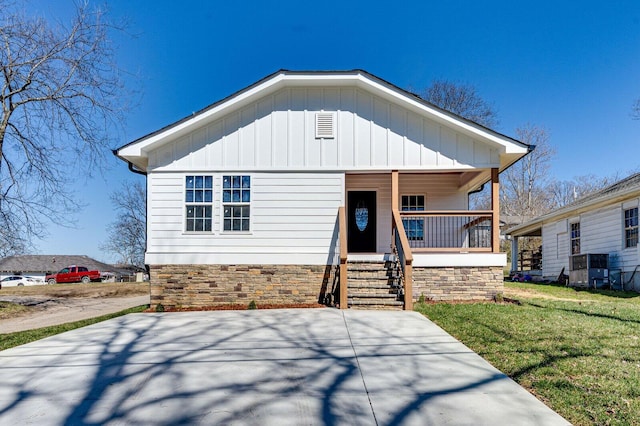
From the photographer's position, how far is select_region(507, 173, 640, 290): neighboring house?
12609 millimetres

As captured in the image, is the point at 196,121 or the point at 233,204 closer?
the point at 196,121

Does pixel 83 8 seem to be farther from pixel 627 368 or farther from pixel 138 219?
pixel 138 219

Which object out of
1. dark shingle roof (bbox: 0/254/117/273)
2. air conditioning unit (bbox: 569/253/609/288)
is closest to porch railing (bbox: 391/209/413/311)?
air conditioning unit (bbox: 569/253/609/288)

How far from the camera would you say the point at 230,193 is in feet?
32.3

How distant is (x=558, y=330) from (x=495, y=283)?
3418 mm

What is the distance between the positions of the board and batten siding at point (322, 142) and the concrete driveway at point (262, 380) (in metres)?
4.32

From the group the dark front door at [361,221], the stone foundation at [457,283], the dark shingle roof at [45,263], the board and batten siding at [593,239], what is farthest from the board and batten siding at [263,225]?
the dark shingle roof at [45,263]

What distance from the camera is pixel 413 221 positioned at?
12250mm

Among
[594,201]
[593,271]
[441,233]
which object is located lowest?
[593,271]

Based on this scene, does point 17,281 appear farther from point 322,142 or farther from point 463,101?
point 322,142

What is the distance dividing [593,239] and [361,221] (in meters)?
9.02

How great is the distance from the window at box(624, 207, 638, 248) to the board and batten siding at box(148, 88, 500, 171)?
634cm

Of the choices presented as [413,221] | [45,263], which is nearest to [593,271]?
[413,221]

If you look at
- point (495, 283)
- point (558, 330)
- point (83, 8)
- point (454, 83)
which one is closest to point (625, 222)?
point (495, 283)
